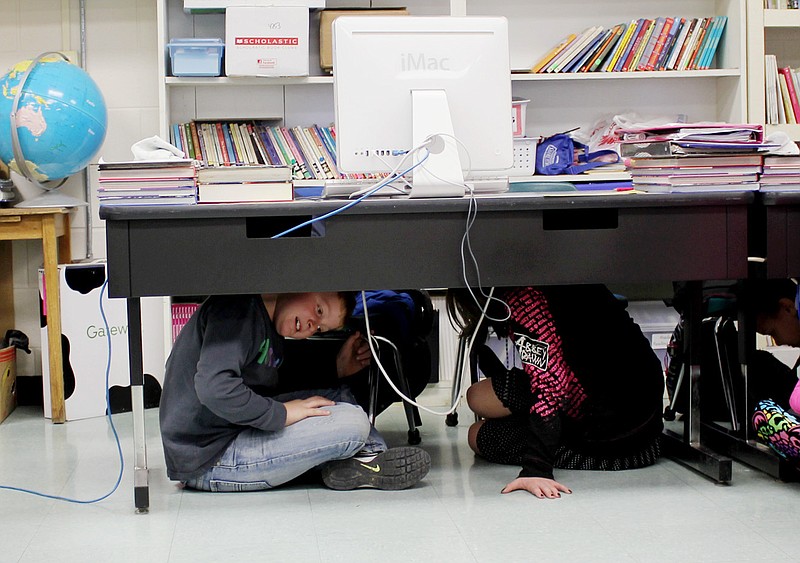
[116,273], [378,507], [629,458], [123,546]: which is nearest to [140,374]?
[116,273]

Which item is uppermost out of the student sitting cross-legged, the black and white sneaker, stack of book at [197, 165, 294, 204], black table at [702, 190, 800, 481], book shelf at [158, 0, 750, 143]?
book shelf at [158, 0, 750, 143]

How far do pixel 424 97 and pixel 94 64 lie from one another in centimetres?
201

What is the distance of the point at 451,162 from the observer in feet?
7.25

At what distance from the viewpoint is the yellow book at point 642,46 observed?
3.79 m

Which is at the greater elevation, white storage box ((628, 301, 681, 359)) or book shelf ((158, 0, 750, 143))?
book shelf ((158, 0, 750, 143))

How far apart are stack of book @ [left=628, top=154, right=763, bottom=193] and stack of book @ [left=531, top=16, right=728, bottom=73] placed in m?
1.64

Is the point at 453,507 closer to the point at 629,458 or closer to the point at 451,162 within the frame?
the point at 629,458

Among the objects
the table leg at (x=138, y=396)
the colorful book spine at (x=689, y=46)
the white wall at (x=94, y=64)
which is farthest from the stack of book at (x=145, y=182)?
the colorful book spine at (x=689, y=46)

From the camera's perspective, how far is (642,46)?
381cm

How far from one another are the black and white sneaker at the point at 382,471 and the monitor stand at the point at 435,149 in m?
0.61

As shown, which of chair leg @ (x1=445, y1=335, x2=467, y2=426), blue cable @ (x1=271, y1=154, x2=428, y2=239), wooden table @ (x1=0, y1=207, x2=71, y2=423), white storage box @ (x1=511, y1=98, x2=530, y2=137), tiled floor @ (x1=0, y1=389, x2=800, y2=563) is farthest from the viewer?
white storage box @ (x1=511, y1=98, x2=530, y2=137)

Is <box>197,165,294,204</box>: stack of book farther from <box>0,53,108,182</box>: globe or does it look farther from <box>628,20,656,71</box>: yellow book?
<box>628,20,656,71</box>: yellow book

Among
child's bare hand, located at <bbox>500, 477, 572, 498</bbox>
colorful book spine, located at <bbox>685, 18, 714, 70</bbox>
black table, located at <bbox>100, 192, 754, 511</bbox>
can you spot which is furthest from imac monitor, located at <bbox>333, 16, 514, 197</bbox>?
colorful book spine, located at <bbox>685, 18, 714, 70</bbox>

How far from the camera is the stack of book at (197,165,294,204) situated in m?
2.17
